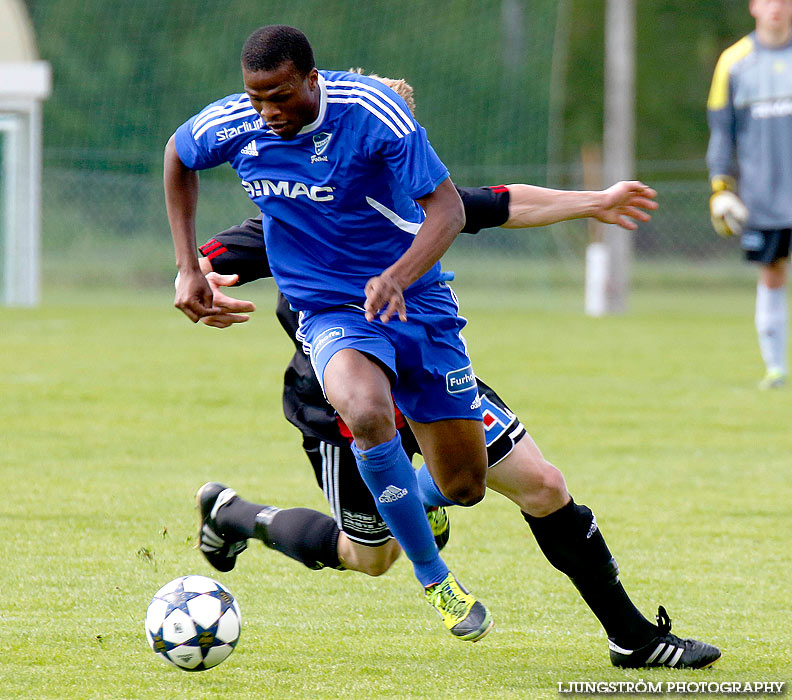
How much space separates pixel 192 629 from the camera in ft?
11.9

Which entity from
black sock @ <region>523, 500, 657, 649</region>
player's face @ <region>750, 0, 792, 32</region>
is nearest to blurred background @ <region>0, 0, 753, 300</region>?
player's face @ <region>750, 0, 792, 32</region>

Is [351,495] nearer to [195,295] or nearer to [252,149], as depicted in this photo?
[195,295]

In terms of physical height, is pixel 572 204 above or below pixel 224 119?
below

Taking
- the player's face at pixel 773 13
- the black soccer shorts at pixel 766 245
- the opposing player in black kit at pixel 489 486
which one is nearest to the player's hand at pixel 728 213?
the black soccer shorts at pixel 766 245

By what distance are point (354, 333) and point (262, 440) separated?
13.9 ft

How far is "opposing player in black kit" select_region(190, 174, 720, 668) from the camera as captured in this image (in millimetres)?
3896

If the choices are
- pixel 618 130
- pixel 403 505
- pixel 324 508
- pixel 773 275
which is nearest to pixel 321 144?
pixel 403 505

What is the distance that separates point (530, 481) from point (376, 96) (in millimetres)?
1228

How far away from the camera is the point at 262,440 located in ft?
26.7

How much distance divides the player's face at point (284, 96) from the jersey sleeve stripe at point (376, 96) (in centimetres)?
8

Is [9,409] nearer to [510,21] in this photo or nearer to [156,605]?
[156,605]

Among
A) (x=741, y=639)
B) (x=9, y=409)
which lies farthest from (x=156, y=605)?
(x=9, y=409)

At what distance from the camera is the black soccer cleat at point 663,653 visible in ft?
12.6

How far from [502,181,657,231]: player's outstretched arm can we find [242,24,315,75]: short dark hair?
82 centimetres
